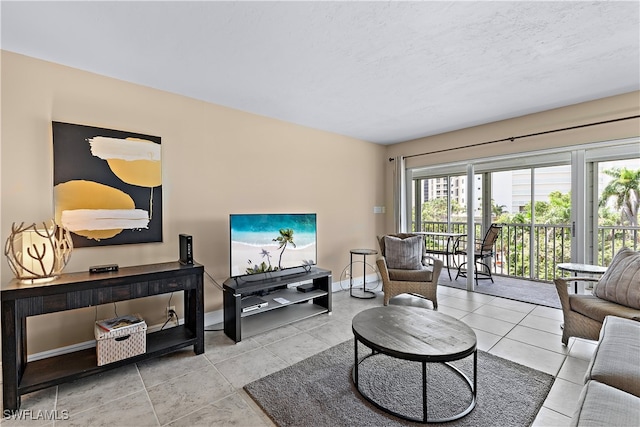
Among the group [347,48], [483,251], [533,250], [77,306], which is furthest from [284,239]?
[533,250]

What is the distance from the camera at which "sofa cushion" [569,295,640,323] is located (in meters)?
2.16

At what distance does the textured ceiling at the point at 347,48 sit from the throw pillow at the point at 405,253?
1789 millimetres

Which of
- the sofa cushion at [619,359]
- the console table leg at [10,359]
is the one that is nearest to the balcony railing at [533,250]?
the sofa cushion at [619,359]

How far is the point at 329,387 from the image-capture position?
2.00m

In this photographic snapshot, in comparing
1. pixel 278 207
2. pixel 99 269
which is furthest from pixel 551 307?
pixel 99 269

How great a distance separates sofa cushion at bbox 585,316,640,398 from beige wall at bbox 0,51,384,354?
300cm

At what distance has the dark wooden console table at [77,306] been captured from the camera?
1.77 meters

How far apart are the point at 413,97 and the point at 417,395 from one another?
2715 mm

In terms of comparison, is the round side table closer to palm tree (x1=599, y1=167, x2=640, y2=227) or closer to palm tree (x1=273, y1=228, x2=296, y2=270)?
palm tree (x1=273, y1=228, x2=296, y2=270)

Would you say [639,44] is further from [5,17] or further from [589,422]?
[5,17]

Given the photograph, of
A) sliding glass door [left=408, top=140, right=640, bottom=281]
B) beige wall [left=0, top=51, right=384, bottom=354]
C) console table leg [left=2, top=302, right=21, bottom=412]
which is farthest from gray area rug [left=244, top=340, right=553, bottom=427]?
sliding glass door [left=408, top=140, right=640, bottom=281]

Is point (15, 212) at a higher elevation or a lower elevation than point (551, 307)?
higher

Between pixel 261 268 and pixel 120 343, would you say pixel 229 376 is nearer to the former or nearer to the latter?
pixel 120 343

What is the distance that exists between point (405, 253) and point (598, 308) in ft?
6.33
